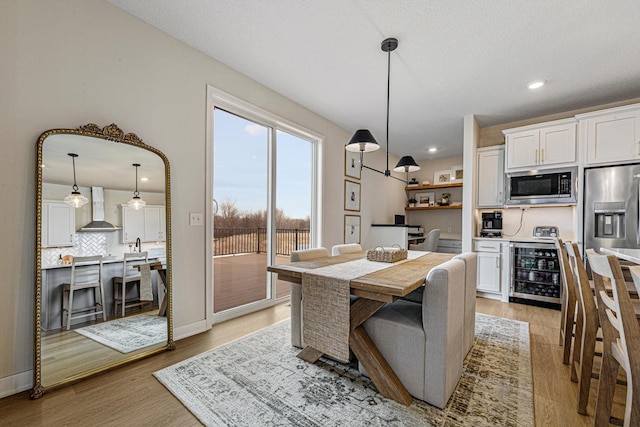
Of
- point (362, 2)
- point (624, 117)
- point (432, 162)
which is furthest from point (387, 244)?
point (362, 2)

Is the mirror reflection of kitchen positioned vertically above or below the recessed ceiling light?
below

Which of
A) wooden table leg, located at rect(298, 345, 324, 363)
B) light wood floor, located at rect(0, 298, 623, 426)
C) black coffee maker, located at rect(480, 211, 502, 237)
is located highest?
black coffee maker, located at rect(480, 211, 502, 237)

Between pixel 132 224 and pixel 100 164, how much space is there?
1.63 feet

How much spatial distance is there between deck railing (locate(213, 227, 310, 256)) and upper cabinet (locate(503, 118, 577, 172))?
3225mm

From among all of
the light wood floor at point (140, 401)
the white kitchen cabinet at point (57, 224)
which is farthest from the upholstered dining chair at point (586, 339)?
the white kitchen cabinet at point (57, 224)

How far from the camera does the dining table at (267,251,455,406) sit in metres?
1.51

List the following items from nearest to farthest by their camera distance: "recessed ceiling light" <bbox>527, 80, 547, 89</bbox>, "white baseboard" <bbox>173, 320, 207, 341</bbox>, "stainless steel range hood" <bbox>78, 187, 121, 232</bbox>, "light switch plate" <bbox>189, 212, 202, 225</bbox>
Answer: "stainless steel range hood" <bbox>78, 187, 121, 232</bbox>, "white baseboard" <bbox>173, 320, 207, 341</bbox>, "light switch plate" <bbox>189, 212, 202, 225</bbox>, "recessed ceiling light" <bbox>527, 80, 547, 89</bbox>

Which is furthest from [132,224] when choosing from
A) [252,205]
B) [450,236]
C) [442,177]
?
[442,177]

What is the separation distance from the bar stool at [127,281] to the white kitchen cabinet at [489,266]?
4.14 metres

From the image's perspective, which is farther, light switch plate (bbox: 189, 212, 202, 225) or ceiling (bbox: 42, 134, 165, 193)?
light switch plate (bbox: 189, 212, 202, 225)

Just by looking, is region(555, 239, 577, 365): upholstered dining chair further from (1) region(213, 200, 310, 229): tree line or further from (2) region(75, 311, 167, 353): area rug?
(2) region(75, 311, 167, 353): area rug

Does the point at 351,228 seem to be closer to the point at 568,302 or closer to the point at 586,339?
the point at 568,302

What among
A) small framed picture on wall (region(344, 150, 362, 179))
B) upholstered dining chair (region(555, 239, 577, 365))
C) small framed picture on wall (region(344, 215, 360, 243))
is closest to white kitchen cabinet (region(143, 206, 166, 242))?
small framed picture on wall (region(344, 215, 360, 243))

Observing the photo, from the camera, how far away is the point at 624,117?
3.16 meters
